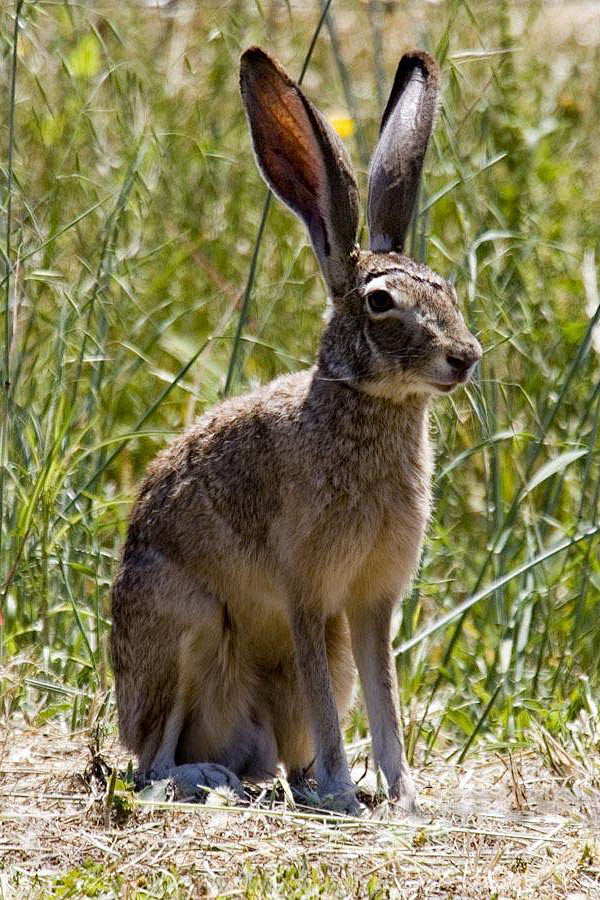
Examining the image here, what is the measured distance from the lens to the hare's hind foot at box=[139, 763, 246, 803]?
4109 millimetres

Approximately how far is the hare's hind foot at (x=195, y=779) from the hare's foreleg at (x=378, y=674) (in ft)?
1.30

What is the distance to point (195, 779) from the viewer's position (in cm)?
420

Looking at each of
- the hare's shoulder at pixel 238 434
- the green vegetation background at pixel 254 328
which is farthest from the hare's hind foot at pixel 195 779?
the hare's shoulder at pixel 238 434

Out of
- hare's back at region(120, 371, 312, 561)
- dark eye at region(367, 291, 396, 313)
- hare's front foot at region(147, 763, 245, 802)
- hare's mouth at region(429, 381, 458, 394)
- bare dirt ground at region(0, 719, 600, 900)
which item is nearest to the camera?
bare dirt ground at region(0, 719, 600, 900)

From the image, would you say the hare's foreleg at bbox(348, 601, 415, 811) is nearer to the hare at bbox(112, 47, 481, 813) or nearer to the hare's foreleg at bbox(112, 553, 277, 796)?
the hare at bbox(112, 47, 481, 813)

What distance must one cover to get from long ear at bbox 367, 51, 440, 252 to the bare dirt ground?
1.48 m

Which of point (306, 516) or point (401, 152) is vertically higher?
point (401, 152)

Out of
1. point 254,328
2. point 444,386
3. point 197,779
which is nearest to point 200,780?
point 197,779

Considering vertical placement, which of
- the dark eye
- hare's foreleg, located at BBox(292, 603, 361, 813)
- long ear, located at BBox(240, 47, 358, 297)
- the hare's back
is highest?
long ear, located at BBox(240, 47, 358, 297)

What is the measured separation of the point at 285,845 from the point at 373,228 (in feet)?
5.47

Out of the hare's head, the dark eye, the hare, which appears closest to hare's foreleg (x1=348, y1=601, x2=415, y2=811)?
the hare

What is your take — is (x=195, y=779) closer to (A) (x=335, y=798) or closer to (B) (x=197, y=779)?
(B) (x=197, y=779)

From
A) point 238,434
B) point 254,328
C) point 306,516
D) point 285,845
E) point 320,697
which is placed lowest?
point 285,845

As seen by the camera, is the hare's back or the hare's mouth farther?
the hare's back
